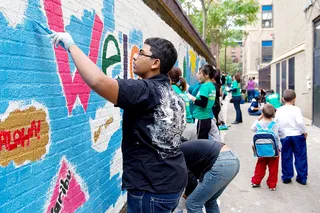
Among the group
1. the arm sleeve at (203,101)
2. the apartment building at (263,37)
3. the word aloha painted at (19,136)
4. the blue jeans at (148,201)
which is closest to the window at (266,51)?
the apartment building at (263,37)

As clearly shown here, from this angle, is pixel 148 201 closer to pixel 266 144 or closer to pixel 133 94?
pixel 133 94

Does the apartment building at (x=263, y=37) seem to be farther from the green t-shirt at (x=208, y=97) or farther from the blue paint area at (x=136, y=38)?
the blue paint area at (x=136, y=38)

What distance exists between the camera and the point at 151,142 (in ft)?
7.43

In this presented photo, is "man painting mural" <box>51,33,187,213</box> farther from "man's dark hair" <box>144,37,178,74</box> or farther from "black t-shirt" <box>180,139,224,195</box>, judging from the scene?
"black t-shirt" <box>180,139,224,195</box>

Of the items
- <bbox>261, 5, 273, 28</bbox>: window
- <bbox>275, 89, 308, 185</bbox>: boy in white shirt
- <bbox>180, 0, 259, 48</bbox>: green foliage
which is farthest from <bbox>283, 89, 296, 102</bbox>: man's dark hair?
<bbox>261, 5, 273, 28</bbox>: window

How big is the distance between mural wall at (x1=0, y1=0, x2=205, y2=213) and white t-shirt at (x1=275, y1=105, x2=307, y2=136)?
9.51 feet

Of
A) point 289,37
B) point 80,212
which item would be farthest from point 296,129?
point 289,37

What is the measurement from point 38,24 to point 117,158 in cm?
220

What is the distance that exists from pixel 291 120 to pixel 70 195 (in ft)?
13.3

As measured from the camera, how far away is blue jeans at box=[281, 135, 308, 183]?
590cm

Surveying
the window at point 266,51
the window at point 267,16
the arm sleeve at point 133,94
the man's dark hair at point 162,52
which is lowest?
the arm sleeve at point 133,94

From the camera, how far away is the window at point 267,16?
39.4 metres

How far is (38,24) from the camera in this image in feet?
7.93

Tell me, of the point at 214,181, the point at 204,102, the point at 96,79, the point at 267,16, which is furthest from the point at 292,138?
the point at 267,16
